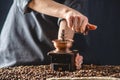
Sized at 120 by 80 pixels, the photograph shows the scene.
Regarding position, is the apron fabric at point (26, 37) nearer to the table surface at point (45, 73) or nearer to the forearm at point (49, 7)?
the forearm at point (49, 7)

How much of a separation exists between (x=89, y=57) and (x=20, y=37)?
1.61 ft

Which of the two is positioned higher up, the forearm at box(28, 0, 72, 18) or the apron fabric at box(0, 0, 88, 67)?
the forearm at box(28, 0, 72, 18)

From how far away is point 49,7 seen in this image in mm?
1729

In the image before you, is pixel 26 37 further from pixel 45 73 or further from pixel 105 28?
pixel 105 28

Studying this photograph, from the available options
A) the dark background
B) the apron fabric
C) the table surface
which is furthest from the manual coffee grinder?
the dark background

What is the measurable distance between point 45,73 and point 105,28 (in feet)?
2.95

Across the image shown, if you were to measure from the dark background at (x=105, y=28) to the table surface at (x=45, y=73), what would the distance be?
69cm

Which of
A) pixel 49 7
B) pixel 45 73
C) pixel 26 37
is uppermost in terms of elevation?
pixel 49 7

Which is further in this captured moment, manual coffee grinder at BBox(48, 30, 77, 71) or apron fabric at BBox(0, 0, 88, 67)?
apron fabric at BBox(0, 0, 88, 67)

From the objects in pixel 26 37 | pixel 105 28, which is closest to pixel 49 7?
pixel 26 37

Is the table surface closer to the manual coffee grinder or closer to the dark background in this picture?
the manual coffee grinder

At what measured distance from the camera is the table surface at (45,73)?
1.48 metres

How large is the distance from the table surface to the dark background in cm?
69

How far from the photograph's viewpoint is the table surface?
1.48 meters
